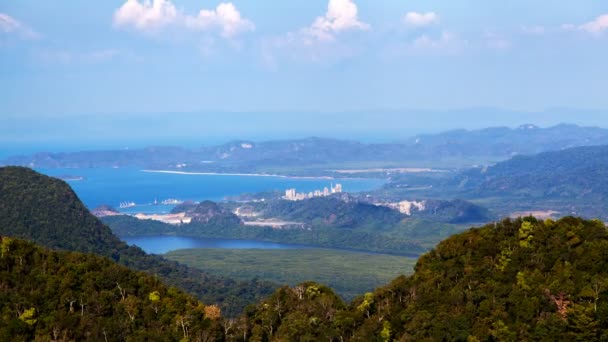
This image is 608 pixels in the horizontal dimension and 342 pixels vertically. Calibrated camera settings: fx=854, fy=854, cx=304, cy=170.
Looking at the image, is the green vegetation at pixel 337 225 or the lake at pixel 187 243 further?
the green vegetation at pixel 337 225

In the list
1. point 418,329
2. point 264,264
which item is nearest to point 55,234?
point 264,264

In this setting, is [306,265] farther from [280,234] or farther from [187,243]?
[280,234]

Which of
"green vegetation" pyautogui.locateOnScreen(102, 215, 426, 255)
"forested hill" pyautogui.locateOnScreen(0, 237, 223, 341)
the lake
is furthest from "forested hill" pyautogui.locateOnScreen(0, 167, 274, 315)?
"green vegetation" pyautogui.locateOnScreen(102, 215, 426, 255)

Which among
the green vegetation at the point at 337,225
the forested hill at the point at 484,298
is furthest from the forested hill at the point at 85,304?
the green vegetation at the point at 337,225

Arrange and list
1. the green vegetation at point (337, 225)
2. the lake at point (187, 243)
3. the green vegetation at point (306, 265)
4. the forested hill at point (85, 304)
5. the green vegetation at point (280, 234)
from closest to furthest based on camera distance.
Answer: the forested hill at point (85, 304) < the green vegetation at point (306, 265) < the lake at point (187, 243) < the green vegetation at point (280, 234) < the green vegetation at point (337, 225)

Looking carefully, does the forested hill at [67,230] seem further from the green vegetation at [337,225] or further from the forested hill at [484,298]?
the green vegetation at [337,225]

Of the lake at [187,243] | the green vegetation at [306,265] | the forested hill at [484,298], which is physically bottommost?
the green vegetation at [306,265]

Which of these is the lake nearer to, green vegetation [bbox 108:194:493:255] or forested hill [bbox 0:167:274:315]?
green vegetation [bbox 108:194:493:255]
